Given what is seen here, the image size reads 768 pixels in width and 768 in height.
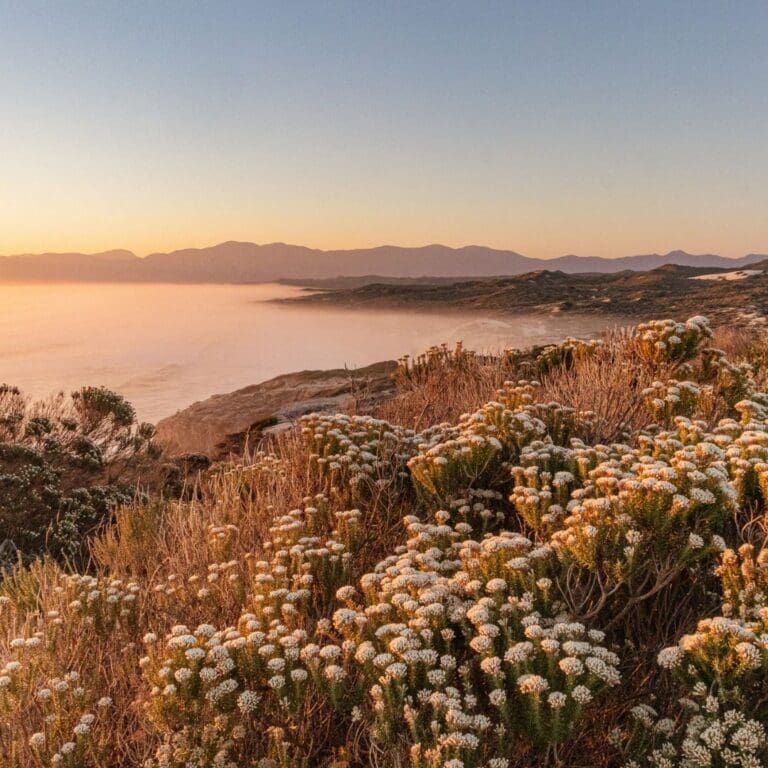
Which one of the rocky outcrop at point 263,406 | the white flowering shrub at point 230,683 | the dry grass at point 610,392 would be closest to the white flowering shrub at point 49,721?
the white flowering shrub at point 230,683

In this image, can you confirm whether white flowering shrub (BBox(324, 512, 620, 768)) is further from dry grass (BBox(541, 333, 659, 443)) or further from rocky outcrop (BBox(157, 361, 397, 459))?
rocky outcrop (BBox(157, 361, 397, 459))

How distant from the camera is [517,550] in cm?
284

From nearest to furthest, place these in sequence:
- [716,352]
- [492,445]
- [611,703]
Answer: [611,703] < [492,445] < [716,352]

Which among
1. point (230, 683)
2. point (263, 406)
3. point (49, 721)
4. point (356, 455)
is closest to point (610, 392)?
point (356, 455)

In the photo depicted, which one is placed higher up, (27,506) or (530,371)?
(530,371)

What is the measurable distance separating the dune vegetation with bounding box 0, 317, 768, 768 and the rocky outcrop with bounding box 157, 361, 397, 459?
5295 mm

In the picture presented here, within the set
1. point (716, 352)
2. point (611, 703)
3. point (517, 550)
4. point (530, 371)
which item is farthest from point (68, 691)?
point (530, 371)

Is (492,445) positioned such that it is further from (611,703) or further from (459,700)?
(459,700)

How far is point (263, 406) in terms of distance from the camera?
14695 mm

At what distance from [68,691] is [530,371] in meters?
7.14

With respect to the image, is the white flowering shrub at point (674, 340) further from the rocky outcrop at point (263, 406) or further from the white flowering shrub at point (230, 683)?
the white flowering shrub at point (230, 683)

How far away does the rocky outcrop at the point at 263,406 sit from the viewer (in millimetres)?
11156

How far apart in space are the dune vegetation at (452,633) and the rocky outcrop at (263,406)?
5295 mm

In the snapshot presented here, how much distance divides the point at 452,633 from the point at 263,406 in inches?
497
